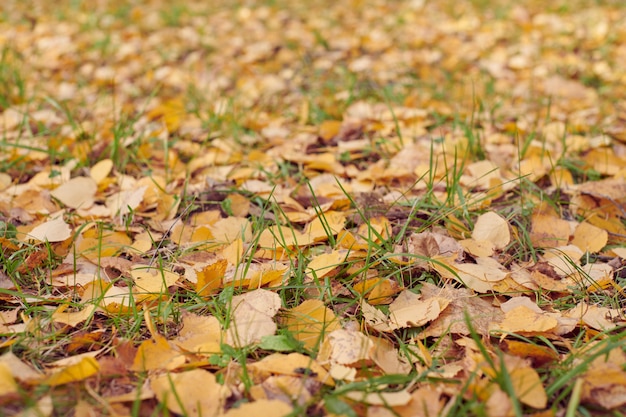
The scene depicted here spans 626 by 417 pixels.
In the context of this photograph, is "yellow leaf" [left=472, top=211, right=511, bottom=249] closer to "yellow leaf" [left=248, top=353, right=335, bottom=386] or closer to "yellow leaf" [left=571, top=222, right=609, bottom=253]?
"yellow leaf" [left=571, top=222, right=609, bottom=253]

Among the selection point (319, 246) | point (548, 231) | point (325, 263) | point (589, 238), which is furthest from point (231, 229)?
point (589, 238)

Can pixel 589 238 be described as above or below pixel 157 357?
below

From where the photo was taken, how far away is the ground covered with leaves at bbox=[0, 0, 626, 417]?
3.77 ft

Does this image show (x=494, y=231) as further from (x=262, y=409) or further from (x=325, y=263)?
(x=262, y=409)

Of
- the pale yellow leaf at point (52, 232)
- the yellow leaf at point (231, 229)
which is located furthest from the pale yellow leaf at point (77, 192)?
the yellow leaf at point (231, 229)

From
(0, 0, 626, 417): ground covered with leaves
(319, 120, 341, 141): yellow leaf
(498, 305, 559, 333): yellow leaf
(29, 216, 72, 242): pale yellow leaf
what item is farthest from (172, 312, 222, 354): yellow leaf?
(319, 120, 341, 141): yellow leaf

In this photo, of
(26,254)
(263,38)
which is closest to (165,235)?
(26,254)

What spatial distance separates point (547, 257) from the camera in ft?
5.49

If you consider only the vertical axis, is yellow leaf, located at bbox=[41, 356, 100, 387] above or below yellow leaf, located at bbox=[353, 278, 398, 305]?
above

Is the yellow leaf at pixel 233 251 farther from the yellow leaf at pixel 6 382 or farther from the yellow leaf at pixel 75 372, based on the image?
the yellow leaf at pixel 6 382

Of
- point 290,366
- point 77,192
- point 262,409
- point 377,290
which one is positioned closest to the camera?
point 262,409

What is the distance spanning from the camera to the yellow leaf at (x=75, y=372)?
1.13m

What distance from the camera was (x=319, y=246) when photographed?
1678 millimetres

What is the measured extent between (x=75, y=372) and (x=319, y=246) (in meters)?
0.75
